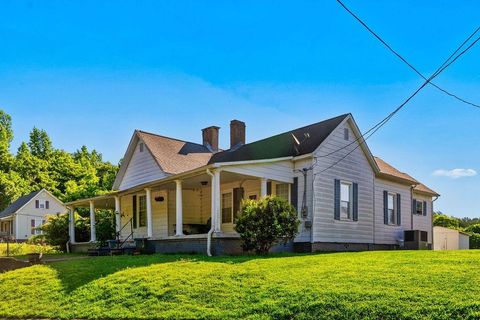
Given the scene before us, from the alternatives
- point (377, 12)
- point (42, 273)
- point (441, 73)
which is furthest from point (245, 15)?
point (42, 273)

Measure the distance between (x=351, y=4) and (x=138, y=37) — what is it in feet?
23.3

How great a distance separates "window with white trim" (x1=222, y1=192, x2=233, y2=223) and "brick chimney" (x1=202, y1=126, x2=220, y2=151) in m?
6.32

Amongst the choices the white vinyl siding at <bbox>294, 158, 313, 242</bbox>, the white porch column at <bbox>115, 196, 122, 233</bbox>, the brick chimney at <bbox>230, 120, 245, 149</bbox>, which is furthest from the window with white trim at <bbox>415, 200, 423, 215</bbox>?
the white porch column at <bbox>115, 196, 122, 233</bbox>

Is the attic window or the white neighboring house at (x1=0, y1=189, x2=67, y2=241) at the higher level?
the attic window

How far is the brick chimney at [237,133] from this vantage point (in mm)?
26625

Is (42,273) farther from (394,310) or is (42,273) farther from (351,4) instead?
(351,4)

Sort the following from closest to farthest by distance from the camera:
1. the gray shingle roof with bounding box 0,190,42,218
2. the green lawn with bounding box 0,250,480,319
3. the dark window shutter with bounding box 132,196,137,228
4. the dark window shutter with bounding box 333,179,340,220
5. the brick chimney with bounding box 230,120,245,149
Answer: the green lawn with bounding box 0,250,480,319, the dark window shutter with bounding box 333,179,340,220, the dark window shutter with bounding box 132,196,137,228, the brick chimney with bounding box 230,120,245,149, the gray shingle roof with bounding box 0,190,42,218

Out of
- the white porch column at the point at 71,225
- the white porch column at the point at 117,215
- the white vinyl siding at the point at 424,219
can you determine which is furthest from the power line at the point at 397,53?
the white porch column at the point at 71,225

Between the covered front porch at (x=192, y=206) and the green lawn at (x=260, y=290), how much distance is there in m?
3.23

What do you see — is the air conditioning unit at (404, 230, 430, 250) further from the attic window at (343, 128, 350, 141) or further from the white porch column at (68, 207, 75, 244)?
the white porch column at (68, 207, 75, 244)

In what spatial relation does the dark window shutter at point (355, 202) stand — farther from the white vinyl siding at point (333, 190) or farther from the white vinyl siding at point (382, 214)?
the white vinyl siding at point (382, 214)

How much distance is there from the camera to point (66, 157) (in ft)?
250

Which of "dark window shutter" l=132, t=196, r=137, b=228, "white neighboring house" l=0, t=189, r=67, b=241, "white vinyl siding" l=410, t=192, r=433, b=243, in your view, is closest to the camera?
"dark window shutter" l=132, t=196, r=137, b=228

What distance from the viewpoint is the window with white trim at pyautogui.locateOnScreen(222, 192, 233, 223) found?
20516mm
